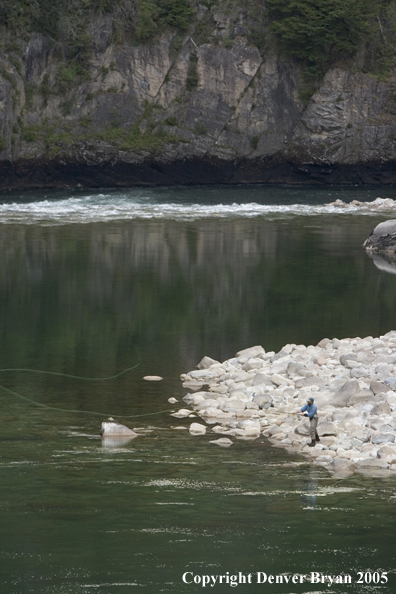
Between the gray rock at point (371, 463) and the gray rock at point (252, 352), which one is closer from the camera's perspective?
the gray rock at point (371, 463)

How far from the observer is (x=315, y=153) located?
56.8 m

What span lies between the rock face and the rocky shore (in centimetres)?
1455

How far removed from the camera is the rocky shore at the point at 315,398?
12539 millimetres

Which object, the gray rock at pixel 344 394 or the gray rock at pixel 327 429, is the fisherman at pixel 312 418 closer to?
the gray rock at pixel 327 429

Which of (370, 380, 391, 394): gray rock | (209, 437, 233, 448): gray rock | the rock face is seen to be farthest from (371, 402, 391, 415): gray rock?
the rock face

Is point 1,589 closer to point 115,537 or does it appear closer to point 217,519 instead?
point 115,537

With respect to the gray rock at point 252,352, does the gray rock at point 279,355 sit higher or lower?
higher

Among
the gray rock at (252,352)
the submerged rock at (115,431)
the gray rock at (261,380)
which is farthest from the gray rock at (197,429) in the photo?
the gray rock at (252,352)

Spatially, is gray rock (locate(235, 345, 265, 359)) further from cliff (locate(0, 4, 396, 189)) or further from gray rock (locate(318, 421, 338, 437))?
cliff (locate(0, 4, 396, 189))

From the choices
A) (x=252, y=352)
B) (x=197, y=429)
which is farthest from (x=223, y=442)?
(x=252, y=352)

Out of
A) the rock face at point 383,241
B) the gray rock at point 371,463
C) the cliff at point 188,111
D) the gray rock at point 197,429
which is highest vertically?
the cliff at point 188,111

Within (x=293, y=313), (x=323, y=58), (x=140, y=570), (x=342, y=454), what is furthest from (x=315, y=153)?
(x=140, y=570)

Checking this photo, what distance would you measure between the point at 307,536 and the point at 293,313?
1244 cm

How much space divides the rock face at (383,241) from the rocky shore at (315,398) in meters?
14.5
